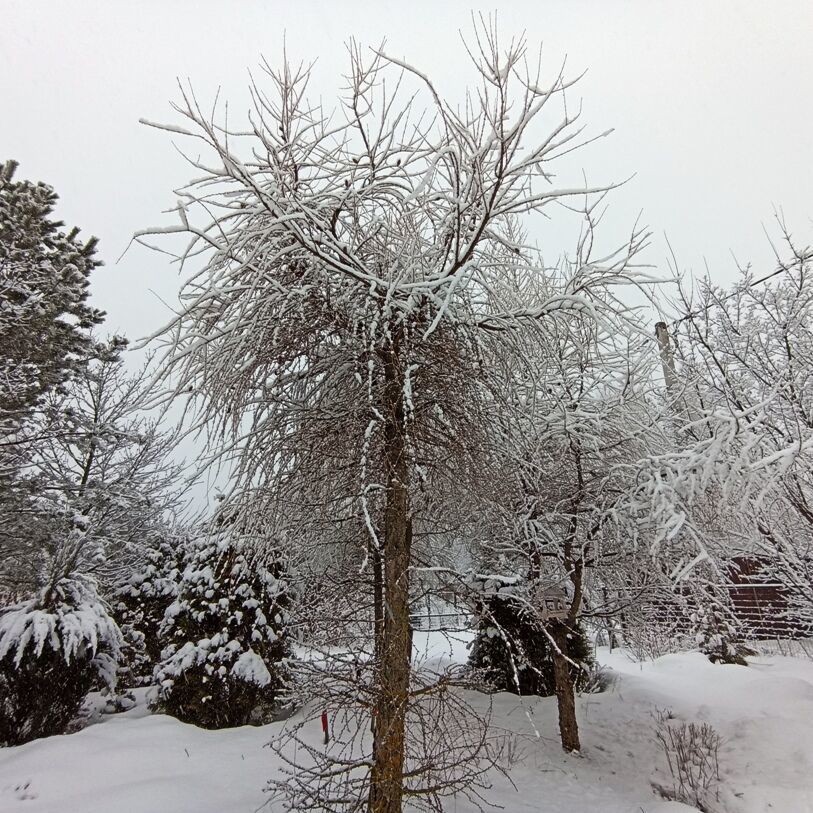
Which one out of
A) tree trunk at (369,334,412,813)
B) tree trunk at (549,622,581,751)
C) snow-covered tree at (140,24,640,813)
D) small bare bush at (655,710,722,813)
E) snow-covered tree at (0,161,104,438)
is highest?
snow-covered tree at (0,161,104,438)

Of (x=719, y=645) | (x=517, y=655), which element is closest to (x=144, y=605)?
(x=517, y=655)

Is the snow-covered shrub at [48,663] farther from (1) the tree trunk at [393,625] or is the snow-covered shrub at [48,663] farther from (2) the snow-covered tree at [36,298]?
(1) the tree trunk at [393,625]

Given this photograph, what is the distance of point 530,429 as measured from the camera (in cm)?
383

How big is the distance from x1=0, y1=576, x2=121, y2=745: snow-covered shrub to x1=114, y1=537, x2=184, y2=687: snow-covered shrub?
1812mm

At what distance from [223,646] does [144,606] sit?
3.57 m

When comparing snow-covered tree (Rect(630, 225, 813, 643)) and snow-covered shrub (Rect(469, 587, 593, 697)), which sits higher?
snow-covered tree (Rect(630, 225, 813, 643))

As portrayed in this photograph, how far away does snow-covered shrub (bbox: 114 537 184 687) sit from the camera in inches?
308

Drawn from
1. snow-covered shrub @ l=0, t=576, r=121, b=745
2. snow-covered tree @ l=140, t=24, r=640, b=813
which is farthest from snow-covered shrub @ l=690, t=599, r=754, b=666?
snow-covered shrub @ l=0, t=576, r=121, b=745

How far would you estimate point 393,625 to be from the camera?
2.84 m

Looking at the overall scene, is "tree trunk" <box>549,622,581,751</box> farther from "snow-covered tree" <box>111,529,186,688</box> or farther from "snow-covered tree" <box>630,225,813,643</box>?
"snow-covered tree" <box>111,529,186,688</box>

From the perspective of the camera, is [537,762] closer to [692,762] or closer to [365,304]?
[692,762]

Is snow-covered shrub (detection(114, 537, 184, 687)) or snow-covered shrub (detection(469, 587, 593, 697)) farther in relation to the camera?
snow-covered shrub (detection(114, 537, 184, 687))

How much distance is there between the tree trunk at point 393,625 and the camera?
2.62m

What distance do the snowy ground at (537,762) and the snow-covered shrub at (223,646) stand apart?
0.24 metres
